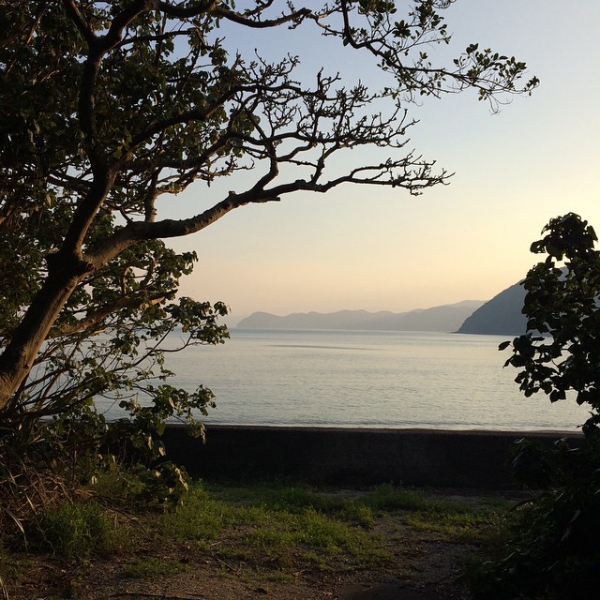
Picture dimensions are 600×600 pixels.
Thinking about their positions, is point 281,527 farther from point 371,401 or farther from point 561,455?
point 371,401

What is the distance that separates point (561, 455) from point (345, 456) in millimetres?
5521

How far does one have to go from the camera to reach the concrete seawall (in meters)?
9.38

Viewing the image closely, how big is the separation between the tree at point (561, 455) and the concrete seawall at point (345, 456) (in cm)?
456

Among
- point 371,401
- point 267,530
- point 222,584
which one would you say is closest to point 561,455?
point 222,584

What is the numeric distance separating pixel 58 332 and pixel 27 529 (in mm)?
1766

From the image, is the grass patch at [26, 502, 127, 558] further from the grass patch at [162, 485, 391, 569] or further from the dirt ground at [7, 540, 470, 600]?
the grass patch at [162, 485, 391, 569]

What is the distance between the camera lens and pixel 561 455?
4.12m

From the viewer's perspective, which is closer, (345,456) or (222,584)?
(222,584)

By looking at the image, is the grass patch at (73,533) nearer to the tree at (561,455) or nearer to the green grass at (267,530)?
the green grass at (267,530)

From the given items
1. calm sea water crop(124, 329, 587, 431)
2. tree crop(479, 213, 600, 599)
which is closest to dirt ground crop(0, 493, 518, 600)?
tree crop(479, 213, 600, 599)

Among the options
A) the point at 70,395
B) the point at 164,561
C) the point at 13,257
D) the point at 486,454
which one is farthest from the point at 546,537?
the point at 486,454

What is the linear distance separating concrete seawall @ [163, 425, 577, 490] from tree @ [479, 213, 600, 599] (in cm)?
456

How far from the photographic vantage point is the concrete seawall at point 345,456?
30.8 feet

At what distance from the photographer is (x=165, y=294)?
283 inches
